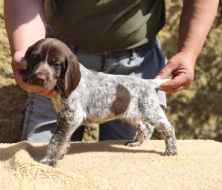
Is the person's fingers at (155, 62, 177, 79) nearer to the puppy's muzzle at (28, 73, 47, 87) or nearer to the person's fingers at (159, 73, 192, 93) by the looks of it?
the person's fingers at (159, 73, 192, 93)

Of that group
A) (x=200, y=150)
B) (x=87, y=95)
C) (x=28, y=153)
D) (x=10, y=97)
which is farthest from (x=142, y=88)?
(x=10, y=97)

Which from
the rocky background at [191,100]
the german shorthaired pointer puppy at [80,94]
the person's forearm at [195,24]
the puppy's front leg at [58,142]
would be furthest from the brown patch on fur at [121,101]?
the rocky background at [191,100]

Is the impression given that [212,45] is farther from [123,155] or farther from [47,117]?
[123,155]

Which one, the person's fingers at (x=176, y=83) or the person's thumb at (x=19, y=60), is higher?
the person's thumb at (x=19, y=60)

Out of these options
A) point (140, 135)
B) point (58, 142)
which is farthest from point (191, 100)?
point (58, 142)

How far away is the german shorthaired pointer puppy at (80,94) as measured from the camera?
2.03 m

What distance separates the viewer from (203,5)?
2.63 meters

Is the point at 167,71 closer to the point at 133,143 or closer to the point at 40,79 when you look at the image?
the point at 133,143

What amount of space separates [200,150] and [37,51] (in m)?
1.13

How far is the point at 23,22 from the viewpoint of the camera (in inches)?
94.9

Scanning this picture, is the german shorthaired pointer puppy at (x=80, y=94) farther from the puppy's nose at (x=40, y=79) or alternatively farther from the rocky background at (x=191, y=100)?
the rocky background at (x=191, y=100)

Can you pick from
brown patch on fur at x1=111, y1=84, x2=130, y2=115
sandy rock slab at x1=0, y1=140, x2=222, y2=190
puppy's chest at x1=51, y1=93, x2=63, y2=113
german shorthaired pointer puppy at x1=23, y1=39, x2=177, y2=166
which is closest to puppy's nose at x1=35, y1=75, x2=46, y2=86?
german shorthaired pointer puppy at x1=23, y1=39, x2=177, y2=166

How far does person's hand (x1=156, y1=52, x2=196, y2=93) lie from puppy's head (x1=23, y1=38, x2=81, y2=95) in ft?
1.78

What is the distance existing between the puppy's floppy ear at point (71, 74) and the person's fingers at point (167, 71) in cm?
52
